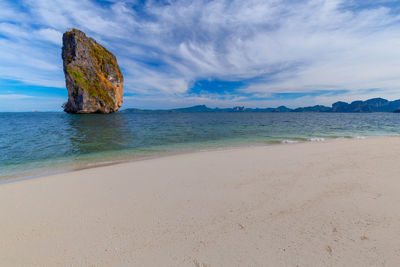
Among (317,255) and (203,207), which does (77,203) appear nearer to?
(203,207)

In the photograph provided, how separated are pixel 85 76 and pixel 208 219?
9590 cm

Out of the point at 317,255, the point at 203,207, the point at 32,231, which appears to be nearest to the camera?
the point at 317,255

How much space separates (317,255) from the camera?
246 centimetres

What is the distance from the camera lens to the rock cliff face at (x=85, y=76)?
74.2 metres

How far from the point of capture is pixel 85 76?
77.1 meters

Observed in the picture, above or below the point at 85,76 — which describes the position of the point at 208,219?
below

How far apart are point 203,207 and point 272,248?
5.50 ft

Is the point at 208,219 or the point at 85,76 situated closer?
the point at 208,219

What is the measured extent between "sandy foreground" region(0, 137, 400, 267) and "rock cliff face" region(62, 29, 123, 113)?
87.0m

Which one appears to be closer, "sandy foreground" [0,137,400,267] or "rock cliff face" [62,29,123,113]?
"sandy foreground" [0,137,400,267]

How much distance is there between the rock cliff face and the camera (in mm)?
74188

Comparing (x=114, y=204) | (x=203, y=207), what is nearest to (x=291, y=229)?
(x=203, y=207)

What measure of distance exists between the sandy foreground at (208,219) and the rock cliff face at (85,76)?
86992 mm

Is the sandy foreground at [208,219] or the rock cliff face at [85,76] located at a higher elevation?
the rock cliff face at [85,76]
